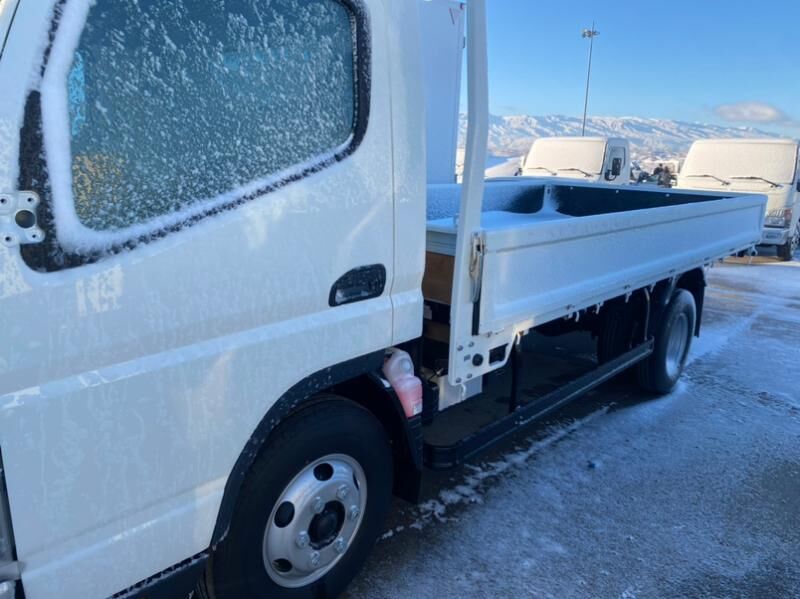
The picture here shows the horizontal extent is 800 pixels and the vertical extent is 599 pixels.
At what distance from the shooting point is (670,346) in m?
4.95

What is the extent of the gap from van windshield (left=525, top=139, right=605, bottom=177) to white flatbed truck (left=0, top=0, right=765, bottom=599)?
11026mm

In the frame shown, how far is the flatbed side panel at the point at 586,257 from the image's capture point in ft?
8.57

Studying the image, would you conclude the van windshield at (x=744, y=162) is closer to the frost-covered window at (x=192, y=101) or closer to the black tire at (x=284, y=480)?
the black tire at (x=284, y=480)

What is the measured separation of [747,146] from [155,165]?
13301 mm

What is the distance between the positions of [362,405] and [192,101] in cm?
123

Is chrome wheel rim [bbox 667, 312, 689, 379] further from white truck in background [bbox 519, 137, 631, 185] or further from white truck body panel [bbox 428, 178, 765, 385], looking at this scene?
white truck in background [bbox 519, 137, 631, 185]

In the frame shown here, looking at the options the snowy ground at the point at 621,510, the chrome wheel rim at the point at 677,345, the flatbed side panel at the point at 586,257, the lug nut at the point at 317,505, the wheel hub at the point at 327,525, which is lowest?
the snowy ground at the point at 621,510

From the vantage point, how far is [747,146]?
40.6 feet

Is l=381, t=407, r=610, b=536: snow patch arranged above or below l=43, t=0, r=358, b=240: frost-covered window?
below

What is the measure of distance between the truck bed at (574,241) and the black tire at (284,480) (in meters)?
0.67

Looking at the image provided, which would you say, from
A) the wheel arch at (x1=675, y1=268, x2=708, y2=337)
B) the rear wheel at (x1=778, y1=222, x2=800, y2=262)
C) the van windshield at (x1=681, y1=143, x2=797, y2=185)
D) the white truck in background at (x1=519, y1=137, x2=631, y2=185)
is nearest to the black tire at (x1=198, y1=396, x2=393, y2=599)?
the wheel arch at (x1=675, y1=268, x2=708, y2=337)

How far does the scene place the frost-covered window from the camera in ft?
4.75

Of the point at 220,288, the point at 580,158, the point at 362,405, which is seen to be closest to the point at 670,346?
the point at 362,405

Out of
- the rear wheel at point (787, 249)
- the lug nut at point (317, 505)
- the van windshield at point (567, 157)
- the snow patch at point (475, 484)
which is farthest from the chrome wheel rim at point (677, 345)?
the rear wheel at point (787, 249)
